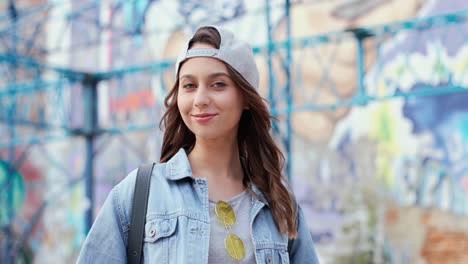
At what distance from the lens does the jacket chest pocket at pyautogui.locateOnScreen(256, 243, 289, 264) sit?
188 centimetres

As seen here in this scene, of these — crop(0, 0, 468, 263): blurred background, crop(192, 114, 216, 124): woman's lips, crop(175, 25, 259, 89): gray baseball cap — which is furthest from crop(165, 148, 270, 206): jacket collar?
crop(0, 0, 468, 263): blurred background

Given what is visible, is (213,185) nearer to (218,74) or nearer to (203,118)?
(203,118)

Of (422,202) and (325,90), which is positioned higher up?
(325,90)

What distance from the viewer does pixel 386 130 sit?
30.2ft

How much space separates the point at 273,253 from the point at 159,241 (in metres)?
0.30

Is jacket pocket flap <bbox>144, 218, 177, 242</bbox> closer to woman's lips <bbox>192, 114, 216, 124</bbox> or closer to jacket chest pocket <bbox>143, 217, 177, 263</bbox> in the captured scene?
jacket chest pocket <bbox>143, 217, 177, 263</bbox>

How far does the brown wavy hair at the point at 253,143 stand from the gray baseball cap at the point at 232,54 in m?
0.02

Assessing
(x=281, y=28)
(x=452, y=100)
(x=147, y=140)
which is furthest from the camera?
(x=147, y=140)

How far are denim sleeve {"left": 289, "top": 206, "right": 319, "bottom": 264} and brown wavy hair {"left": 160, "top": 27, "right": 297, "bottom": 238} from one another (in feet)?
0.25

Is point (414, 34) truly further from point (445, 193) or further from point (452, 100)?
point (445, 193)

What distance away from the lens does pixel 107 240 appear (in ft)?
5.96

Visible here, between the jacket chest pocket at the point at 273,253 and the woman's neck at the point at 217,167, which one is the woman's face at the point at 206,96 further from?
the jacket chest pocket at the point at 273,253

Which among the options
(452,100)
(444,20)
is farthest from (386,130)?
(444,20)

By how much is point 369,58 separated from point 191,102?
780cm
